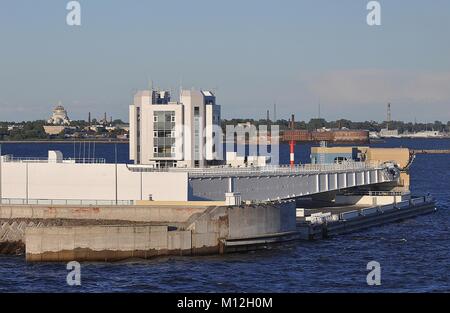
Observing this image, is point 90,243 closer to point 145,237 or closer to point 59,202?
point 145,237

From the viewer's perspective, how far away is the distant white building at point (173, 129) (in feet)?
262

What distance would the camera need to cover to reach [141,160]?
8138cm

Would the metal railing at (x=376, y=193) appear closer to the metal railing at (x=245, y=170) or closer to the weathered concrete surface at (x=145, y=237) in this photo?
the metal railing at (x=245, y=170)

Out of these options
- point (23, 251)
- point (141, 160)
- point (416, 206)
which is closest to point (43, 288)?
point (23, 251)

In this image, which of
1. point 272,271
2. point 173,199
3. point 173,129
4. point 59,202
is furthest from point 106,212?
point 173,129

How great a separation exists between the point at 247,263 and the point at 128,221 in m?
8.83

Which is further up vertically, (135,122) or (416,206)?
(135,122)

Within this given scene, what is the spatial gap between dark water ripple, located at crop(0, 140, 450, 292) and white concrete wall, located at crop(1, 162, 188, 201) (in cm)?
891

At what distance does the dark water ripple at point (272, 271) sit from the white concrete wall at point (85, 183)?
8.91 metres

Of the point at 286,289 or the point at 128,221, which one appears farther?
the point at 128,221

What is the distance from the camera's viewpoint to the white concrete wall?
231 feet

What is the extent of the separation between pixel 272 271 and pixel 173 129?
82.2 feet

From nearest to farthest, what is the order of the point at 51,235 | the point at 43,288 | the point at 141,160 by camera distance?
the point at 43,288
the point at 51,235
the point at 141,160
